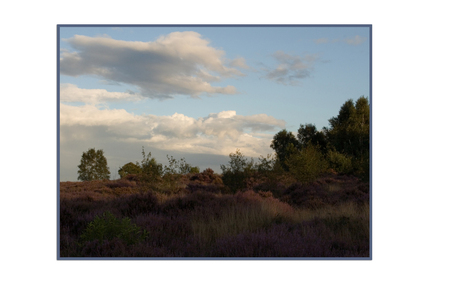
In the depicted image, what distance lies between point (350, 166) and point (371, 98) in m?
16.9

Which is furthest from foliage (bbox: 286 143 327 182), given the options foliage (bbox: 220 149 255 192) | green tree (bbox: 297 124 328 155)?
green tree (bbox: 297 124 328 155)

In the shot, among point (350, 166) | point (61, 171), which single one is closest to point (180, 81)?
point (61, 171)

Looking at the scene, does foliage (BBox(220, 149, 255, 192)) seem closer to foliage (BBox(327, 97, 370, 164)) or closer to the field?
the field

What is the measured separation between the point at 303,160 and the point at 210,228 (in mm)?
10328

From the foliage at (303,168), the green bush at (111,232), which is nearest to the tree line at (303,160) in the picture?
the foliage at (303,168)

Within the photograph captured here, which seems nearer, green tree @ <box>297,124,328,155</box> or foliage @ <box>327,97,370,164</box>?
foliage @ <box>327,97,370,164</box>

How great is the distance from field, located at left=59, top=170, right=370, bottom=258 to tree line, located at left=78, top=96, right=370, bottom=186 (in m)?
1.87

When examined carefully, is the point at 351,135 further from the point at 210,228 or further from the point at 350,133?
the point at 210,228

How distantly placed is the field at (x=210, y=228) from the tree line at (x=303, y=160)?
187 cm

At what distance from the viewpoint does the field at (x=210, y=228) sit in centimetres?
596

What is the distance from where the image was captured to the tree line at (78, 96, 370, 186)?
1267 centimetres

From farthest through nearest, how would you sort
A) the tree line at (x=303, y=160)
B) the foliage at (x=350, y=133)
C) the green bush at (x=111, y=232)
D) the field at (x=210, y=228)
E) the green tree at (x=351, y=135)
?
the foliage at (x=350, y=133)
the green tree at (x=351, y=135)
the tree line at (x=303, y=160)
the green bush at (x=111, y=232)
the field at (x=210, y=228)

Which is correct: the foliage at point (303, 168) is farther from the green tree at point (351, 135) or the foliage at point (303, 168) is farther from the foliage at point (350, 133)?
the foliage at point (350, 133)

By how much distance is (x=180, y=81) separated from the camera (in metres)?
8.23
